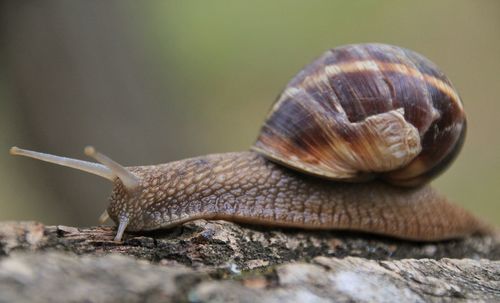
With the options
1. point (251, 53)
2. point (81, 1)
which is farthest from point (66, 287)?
point (251, 53)

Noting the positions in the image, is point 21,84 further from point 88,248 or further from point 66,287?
point 66,287

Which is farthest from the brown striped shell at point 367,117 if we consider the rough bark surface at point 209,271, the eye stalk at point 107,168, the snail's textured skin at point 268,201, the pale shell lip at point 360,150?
the eye stalk at point 107,168

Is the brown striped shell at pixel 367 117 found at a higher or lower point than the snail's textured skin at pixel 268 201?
higher

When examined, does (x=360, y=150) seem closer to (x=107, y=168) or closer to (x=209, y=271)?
(x=107, y=168)

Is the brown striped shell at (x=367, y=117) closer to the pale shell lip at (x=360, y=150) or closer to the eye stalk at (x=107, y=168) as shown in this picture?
the pale shell lip at (x=360, y=150)

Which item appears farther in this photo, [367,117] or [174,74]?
[174,74]

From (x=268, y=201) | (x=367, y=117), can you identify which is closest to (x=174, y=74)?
(x=268, y=201)
